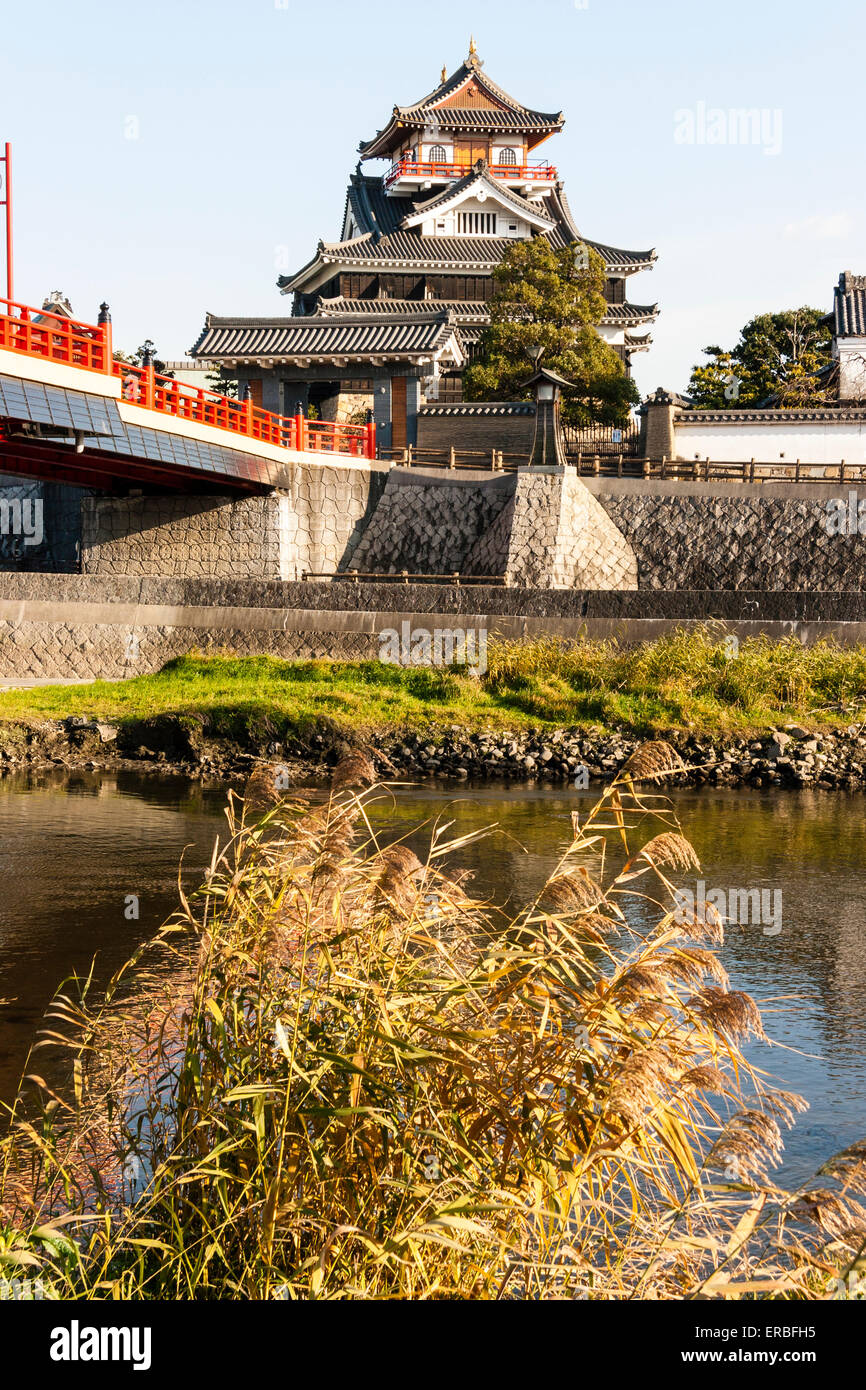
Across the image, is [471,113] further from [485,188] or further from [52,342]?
[52,342]

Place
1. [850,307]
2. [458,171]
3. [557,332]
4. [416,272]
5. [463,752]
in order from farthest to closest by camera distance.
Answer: [458,171] < [416,272] < [850,307] < [557,332] < [463,752]

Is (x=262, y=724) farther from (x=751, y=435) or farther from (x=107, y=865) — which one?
(x=751, y=435)

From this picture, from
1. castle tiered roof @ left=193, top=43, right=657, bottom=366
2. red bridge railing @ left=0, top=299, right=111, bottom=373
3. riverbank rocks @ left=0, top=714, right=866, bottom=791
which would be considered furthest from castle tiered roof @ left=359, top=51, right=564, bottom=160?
riverbank rocks @ left=0, top=714, right=866, bottom=791

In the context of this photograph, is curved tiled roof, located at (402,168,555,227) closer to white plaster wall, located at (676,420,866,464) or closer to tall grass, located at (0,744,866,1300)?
white plaster wall, located at (676,420,866,464)

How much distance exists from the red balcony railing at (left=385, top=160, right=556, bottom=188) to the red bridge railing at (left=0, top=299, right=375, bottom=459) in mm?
Answer: 18777

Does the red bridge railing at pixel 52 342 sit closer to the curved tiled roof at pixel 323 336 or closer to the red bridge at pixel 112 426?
the red bridge at pixel 112 426

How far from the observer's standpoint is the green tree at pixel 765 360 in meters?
44.8

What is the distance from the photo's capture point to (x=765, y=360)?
4597 centimetres

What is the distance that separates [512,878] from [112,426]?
14.2 metres

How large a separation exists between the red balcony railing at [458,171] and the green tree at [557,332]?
1401 centimetres

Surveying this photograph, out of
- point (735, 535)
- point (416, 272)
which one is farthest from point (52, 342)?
point (416, 272)

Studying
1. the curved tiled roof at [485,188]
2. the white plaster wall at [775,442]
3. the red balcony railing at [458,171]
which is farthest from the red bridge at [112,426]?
the red balcony railing at [458,171]

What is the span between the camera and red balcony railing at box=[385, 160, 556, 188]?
50781mm

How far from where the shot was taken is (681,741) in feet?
71.7
